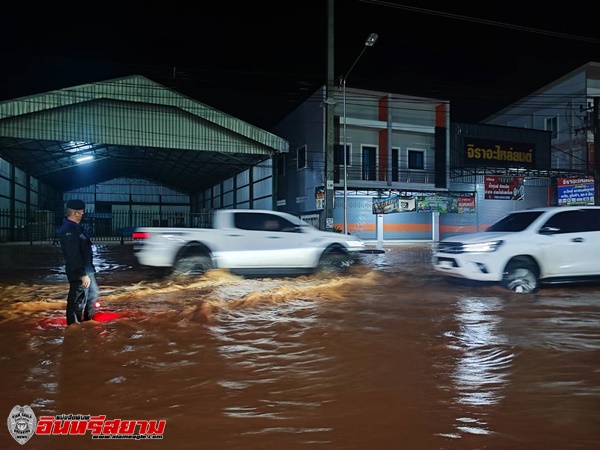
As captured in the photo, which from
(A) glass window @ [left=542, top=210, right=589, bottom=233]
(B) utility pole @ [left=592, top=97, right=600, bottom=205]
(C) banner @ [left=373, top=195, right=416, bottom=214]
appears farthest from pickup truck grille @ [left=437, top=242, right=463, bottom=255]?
(B) utility pole @ [left=592, top=97, right=600, bottom=205]

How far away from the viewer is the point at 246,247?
35.4 feet

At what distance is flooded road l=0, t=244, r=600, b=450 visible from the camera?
338 cm

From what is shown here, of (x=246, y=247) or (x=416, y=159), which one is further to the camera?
(x=416, y=159)

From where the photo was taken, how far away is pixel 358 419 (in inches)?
142

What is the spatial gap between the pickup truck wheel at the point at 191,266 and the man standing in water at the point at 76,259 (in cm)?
393

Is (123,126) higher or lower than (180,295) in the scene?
higher

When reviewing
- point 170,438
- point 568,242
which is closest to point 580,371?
point 170,438

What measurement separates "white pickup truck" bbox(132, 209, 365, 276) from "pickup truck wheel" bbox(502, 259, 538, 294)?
12.8ft

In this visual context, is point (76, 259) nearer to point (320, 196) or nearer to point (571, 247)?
point (571, 247)

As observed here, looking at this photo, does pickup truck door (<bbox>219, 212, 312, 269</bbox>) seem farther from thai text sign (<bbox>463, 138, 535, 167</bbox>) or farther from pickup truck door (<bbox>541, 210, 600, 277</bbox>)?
thai text sign (<bbox>463, 138, 535, 167</bbox>)

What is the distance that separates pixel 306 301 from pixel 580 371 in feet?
15.3

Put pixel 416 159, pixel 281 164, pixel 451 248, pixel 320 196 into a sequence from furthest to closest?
1. pixel 281 164
2. pixel 416 159
3. pixel 320 196
4. pixel 451 248

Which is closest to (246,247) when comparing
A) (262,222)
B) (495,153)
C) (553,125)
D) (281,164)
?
(262,222)

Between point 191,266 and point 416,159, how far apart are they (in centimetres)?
2531
